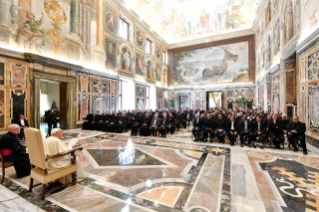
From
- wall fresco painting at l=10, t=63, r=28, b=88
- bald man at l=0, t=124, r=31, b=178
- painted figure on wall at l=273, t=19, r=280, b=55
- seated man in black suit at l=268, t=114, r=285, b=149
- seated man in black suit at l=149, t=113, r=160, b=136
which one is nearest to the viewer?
bald man at l=0, t=124, r=31, b=178

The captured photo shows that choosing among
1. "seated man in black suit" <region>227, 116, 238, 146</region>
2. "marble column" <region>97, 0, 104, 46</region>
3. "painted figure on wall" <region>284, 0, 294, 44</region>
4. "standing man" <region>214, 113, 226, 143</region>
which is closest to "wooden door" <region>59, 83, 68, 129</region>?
"marble column" <region>97, 0, 104, 46</region>

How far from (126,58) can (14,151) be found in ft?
40.0

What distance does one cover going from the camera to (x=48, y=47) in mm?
8297

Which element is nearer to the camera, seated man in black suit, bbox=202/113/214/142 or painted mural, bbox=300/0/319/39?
painted mural, bbox=300/0/319/39

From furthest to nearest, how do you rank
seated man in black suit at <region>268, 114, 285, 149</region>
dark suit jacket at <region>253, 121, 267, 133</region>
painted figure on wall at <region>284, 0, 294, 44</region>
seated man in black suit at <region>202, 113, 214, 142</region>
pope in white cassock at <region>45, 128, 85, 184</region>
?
painted figure on wall at <region>284, 0, 294, 44</region> → seated man in black suit at <region>202, 113, 214, 142</region> → dark suit jacket at <region>253, 121, 267, 133</region> → seated man in black suit at <region>268, 114, 285, 149</region> → pope in white cassock at <region>45, 128, 85, 184</region>

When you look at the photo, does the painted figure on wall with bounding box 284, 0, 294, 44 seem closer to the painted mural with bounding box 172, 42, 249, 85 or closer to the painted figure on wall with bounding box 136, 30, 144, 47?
the painted mural with bounding box 172, 42, 249, 85

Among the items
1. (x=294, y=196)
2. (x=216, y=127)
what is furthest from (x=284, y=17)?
(x=294, y=196)

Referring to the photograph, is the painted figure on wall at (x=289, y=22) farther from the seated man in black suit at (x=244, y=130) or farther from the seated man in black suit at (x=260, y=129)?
the seated man in black suit at (x=244, y=130)

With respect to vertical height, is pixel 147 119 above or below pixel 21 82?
below

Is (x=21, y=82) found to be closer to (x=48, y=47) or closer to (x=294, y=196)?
(x=48, y=47)

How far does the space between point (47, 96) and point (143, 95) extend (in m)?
A: 9.20

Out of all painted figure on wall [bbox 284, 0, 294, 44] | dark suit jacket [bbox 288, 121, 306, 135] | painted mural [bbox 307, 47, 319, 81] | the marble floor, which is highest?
painted figure on wall [bbox 284, 0, 294, 44]

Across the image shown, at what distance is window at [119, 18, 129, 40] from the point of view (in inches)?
550

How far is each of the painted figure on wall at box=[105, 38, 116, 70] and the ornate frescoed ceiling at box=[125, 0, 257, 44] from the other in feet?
15.8
